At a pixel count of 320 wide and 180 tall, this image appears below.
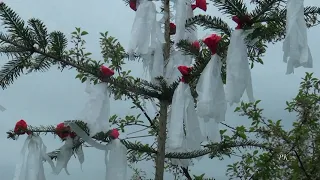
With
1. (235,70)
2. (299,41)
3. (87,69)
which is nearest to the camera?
(299,41)

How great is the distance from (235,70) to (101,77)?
598 millimetres

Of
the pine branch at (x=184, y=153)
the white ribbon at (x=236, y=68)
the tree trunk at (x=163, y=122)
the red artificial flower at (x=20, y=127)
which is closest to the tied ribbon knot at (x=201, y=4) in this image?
the tree trunk at (x=163, y=122)

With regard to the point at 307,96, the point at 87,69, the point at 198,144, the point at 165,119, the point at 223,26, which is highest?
the point at 307,96

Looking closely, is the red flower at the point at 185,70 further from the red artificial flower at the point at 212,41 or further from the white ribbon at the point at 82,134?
the white ribbon at the point at 82,134

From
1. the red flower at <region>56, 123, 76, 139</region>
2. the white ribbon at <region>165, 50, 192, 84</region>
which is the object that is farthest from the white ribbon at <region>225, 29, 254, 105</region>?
the red flower at <region>56, 123, 76, 139</region>

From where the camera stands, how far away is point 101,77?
6.64ft

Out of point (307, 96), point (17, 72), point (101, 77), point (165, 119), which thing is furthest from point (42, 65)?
point (307, 96)

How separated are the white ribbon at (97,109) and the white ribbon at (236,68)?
56 cm

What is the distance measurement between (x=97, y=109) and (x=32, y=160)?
0.46 meters

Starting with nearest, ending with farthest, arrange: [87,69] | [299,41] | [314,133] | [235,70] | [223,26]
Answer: [299,41] → [235,70] → [223,26] → [87,69] → [314,133]

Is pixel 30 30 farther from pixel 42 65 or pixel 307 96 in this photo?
pixel 307 96

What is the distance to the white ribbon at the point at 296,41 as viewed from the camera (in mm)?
1535

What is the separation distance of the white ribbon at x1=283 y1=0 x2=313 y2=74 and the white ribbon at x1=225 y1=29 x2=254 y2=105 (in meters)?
0.20

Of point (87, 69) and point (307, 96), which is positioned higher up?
point (307, 96)
